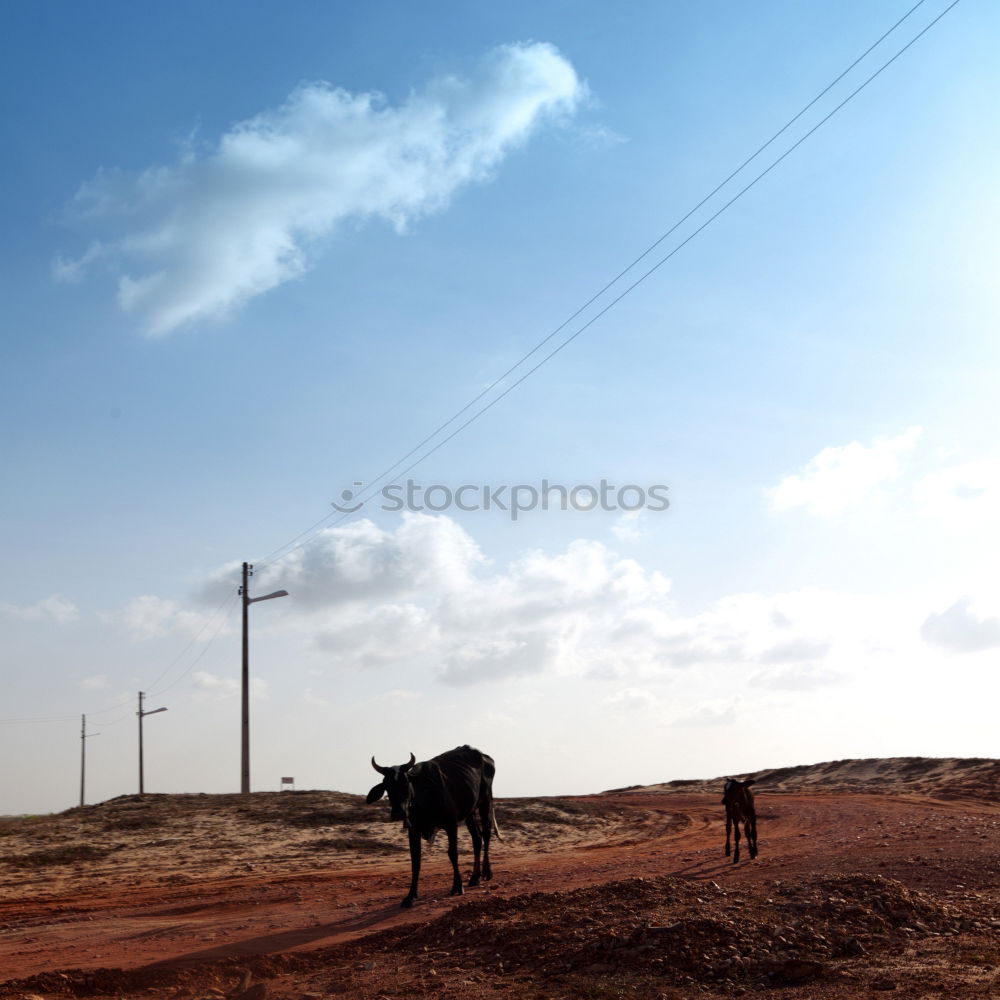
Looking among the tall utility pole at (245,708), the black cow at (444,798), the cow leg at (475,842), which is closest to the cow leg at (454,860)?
the black cow at (444,798)

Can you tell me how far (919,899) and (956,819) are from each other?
14525mm

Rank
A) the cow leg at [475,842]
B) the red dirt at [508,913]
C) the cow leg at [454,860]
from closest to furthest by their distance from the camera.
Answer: the red dirt at [508,913] → the cow leg at [454,860] → the cow leg at [475,842]

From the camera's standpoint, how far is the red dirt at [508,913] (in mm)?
10852

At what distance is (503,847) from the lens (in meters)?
27.0

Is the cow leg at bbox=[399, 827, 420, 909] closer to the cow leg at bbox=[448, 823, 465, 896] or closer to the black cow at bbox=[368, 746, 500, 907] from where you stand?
the black cow at bbox=[368, 746, 500, 907]

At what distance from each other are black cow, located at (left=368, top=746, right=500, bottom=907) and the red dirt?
851 mm

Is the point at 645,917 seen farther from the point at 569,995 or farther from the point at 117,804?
the point at 117,804

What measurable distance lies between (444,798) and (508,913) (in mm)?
4543

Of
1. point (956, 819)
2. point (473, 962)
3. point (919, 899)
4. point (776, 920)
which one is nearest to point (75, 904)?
point (473, 962)

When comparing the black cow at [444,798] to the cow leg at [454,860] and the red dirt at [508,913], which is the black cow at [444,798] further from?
the red dirt at [508,913]

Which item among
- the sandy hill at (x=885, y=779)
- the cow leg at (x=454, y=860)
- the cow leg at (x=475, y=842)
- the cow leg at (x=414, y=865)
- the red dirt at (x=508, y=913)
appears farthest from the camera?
the sandy hill at (x=885, y=779)

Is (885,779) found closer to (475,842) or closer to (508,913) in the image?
(475,842)

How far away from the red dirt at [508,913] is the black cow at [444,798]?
0.85 meters

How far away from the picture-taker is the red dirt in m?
10.9
